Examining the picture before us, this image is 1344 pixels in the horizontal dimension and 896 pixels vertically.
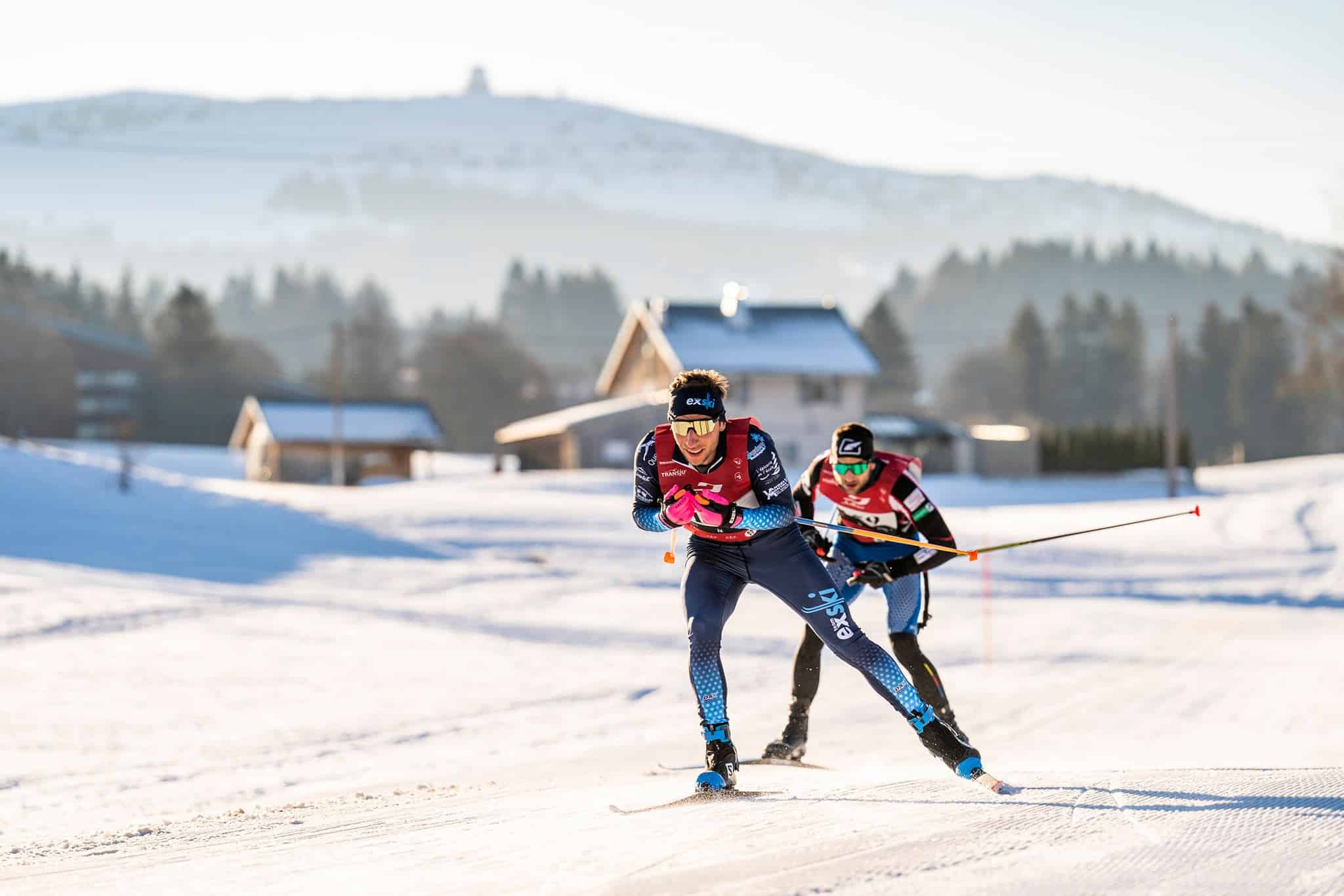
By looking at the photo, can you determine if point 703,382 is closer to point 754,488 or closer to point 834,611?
point 754,488

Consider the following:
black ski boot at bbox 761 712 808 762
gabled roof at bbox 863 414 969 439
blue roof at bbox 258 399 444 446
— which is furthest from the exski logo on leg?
blue roof at bbox 258 399 444 446

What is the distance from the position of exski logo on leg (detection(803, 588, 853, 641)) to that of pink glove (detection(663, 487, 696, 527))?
0.77 metres

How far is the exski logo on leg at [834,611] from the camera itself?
692cm

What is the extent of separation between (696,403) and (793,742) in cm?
287

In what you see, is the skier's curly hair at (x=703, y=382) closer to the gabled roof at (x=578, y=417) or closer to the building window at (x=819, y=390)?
the gabled roof at (x=578, y=417)

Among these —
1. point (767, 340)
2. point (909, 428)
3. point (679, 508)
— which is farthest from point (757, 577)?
point (909, 428)

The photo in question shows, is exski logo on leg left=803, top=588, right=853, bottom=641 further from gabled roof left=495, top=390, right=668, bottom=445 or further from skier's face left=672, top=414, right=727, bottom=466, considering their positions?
gabled roof left=495, top=390, right=668, bottom=445

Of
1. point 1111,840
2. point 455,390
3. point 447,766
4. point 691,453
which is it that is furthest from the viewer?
point 455,390

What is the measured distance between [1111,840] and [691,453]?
270 cm

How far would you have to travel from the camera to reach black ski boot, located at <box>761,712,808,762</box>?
28.1ft

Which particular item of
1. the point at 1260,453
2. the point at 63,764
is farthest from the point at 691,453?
the point at 1260,453

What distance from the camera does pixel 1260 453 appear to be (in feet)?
313

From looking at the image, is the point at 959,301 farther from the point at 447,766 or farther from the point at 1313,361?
the point at 447,766

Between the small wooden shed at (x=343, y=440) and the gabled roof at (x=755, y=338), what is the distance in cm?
1137
